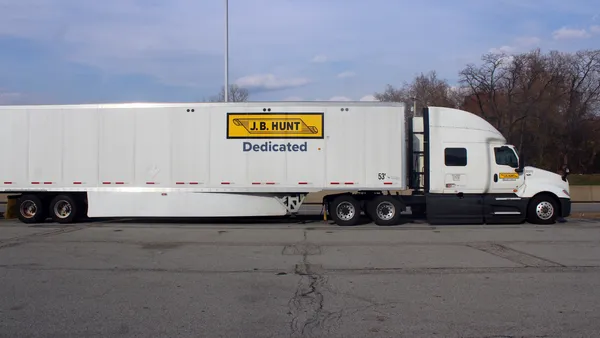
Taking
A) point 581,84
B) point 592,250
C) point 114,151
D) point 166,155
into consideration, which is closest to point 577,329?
point 592,250

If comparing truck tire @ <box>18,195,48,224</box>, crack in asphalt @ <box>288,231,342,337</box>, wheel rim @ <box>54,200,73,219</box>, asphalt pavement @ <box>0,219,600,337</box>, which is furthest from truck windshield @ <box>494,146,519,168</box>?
truck tire @ <box>18,195,48,224</box>

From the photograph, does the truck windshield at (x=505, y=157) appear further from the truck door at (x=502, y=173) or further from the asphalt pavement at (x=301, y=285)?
the asphalt pavement at (x=301, y=285)

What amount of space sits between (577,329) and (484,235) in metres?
7.59

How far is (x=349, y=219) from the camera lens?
1512 centimetres

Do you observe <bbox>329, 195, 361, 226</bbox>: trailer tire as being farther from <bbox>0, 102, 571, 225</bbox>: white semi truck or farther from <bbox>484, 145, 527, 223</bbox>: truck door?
<bbox>484, 145, 527, 223</bbox>: truck door

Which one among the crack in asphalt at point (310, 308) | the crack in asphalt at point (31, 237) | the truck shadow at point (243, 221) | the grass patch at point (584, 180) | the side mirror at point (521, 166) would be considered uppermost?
the side mirror at point (521, 166)

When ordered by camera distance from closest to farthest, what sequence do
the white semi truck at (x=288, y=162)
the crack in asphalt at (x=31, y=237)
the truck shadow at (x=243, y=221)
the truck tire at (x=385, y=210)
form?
the crack in asphalt at (x=31, y=237)
the white semi truck at (x=288, y=162)
the truck tire at (x=385, y=210)
the truck shadow at (x=243, y=221)

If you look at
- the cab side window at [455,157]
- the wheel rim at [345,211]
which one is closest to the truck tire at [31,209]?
the wheel rim at [345,211]

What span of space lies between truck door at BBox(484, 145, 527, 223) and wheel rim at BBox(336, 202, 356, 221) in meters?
3.76

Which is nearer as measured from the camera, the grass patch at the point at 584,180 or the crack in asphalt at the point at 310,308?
the crack in asphalt at the point at 310,308

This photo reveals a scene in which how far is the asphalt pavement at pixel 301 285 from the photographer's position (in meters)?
5.56

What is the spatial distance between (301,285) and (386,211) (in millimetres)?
7977

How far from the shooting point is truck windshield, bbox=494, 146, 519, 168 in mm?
15141

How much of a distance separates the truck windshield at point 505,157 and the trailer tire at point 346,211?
4204mm
